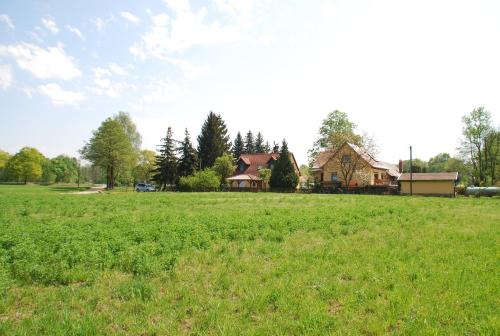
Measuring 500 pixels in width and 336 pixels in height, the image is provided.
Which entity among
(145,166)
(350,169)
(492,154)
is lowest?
(350,169)

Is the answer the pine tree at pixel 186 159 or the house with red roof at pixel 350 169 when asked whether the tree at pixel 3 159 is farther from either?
the house with red roof at pixel 350 169

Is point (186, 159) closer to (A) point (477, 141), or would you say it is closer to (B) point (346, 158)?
(B) point (346, 158)

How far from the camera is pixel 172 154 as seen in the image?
62.5 metres

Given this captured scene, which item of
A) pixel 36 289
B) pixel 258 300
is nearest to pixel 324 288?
pixel 258 300

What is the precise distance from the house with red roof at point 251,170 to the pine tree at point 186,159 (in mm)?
7802

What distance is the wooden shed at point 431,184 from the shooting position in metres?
47.3

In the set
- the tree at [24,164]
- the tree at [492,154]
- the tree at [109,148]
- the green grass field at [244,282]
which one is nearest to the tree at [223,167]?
the tree at [109,148]

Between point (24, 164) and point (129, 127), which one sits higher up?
point (129, 127)

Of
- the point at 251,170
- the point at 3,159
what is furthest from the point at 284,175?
the point at 3,159

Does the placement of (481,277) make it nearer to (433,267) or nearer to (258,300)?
(433,267)

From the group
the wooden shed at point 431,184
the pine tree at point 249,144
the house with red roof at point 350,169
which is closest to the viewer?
the wooden shed at point 431,184

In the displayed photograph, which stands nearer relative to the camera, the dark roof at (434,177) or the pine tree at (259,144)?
the dark roof at (434,177)

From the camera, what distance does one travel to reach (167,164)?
6159 cm

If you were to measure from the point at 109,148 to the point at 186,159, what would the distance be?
567 inches
